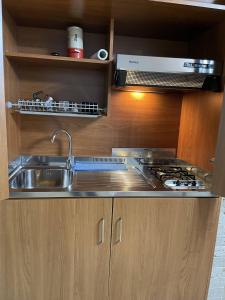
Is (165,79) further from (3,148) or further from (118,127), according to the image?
(3,148)

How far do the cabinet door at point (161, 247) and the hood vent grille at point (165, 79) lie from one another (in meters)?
0.73

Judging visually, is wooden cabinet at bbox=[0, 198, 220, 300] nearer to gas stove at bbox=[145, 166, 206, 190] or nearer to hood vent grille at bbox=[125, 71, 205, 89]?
gas stove at bbox=[145, 166, 206, 190]

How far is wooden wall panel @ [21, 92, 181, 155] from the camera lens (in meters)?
1.71

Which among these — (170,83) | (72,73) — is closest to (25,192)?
(72,73)

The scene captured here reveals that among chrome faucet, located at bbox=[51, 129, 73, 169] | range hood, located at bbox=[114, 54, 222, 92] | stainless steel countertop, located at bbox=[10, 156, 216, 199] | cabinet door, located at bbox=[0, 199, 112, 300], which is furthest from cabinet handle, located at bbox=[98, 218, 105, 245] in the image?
range hood, located at bbox=[114, 54, 222, 92]

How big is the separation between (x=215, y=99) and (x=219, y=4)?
20.8 inches

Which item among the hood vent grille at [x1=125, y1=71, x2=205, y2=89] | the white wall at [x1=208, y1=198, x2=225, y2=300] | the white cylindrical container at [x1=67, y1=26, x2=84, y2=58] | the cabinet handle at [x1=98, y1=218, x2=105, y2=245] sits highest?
the white cylindrical container at [x1=67, y1=26, x2=84, y2=58]

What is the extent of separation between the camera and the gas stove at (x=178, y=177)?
1.35 metres

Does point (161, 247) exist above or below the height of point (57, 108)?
below

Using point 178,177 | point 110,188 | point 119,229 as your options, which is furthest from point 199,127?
point 119,229

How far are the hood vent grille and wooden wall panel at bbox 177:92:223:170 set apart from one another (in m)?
0.13

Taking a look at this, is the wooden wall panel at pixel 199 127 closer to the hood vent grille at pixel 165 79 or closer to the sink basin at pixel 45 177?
the hood vent grille at pixel 165 79

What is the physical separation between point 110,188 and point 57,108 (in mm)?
699

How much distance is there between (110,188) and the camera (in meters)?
1.26
